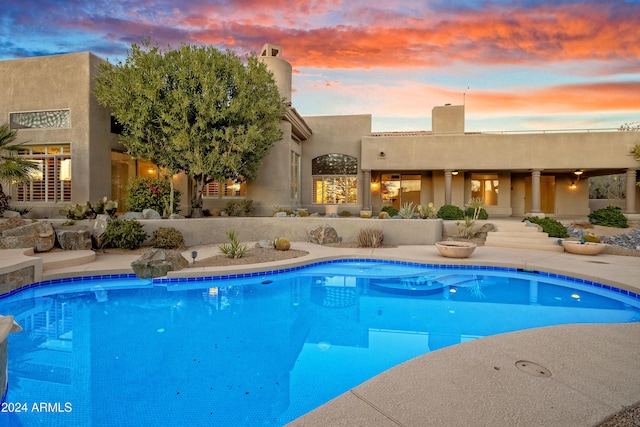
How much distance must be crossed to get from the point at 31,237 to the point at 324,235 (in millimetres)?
8898

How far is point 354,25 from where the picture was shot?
1365 centimetres

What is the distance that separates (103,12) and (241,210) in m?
10.1

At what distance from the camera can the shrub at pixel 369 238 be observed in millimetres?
12036

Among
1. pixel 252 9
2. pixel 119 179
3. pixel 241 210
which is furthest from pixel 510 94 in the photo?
pixel 119 179

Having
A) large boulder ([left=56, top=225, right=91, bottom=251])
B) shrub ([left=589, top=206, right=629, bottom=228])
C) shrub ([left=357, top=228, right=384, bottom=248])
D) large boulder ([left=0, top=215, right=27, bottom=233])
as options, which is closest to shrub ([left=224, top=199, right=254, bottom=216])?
shrub ([left=357, top=228, right=384, bottom=248])

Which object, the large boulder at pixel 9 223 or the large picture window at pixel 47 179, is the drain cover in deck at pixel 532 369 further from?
the large picture window at pixel 47 179

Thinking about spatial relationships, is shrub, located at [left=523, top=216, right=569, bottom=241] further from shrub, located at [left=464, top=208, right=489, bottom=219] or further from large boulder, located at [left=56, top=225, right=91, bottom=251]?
large boulder, located at [left=56, top=225, right=91, bottom=251]

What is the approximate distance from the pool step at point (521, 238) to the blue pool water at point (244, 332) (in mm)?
4039

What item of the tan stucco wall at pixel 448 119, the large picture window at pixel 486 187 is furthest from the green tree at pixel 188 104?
the large picture window at pixel 486 187

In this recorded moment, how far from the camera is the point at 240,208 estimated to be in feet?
49.9

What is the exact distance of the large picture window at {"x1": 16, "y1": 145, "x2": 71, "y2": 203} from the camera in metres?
14.2

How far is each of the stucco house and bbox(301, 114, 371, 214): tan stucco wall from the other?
2.4 inches

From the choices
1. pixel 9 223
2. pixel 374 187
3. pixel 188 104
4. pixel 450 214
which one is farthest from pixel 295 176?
pixel 9 223

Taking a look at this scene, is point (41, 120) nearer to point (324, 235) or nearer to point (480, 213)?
point (324, 235)
